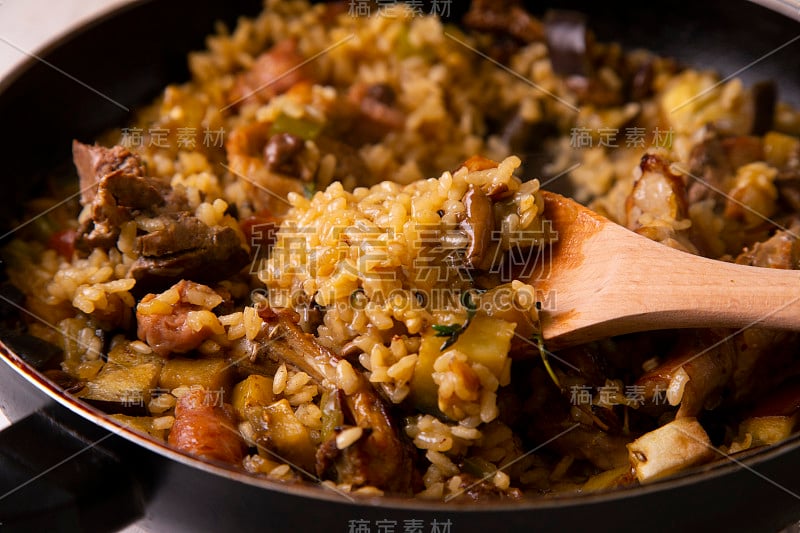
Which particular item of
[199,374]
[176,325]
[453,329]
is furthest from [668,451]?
[176,325]

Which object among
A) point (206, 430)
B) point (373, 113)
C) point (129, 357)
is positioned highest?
→ point (373, 113)


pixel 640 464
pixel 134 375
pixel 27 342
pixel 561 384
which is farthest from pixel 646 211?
pixel 27 342

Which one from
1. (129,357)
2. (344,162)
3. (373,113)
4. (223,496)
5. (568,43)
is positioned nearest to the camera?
(223,496)

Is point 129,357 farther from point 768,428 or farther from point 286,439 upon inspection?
point 768,428

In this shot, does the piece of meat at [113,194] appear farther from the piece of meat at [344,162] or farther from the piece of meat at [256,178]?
the piece of meat at [344,162]

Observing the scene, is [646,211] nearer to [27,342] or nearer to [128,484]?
[128,484]

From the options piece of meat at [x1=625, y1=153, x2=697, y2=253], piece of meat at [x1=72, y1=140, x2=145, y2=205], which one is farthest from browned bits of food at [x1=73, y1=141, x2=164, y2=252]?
piece of meat at [x1=625, y1=153, x2=697, y2=253]

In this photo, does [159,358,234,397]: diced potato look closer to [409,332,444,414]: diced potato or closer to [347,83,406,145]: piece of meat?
[409,332,444,414]: diced potato
